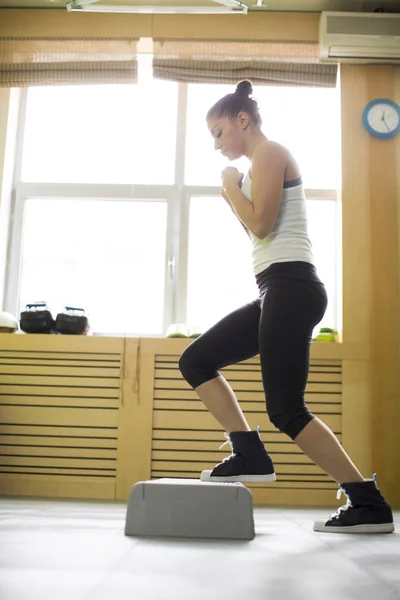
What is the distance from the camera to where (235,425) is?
5.82 feet

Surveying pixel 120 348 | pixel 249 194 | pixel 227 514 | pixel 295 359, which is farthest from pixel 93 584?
pixel 120 348

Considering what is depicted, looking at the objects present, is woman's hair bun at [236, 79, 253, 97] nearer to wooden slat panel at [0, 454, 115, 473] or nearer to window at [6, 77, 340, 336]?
window at [6, 77, 340, 336]

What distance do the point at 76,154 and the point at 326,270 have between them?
5.67 ft

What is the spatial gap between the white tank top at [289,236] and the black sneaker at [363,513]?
1.98 feet

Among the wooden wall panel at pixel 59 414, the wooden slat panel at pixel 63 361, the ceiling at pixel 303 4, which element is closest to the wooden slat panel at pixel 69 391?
the wooden wall panel at pixel 59 414

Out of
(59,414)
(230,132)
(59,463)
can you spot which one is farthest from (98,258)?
(230,132)

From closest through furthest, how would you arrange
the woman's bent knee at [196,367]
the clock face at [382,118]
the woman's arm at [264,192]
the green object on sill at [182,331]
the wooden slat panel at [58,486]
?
the woman's arm at [264,192] → the woman's bent knee at [196,367] → the wooden slat panel at [58,486] → the green object on sill at [182,331] → the clock face at [382,118]

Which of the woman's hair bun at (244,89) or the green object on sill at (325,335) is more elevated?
the woman's hair bun at (244,89)

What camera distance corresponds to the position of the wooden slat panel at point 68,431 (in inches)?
134

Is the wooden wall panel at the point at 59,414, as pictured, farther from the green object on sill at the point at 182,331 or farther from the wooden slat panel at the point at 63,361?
the green object on sill at the point at 182,331

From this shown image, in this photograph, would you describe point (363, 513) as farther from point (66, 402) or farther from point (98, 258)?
point (98, 258)

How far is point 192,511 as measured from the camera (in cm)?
156

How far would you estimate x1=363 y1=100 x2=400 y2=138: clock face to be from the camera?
3.70 m

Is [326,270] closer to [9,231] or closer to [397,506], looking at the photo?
[397,506]
